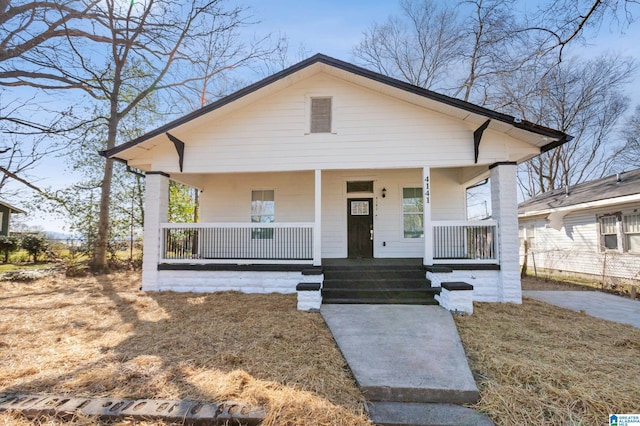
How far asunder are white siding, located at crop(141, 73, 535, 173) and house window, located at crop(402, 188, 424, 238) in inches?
84.6

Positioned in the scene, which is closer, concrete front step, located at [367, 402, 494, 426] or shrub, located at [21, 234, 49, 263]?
concrete front step, located at [367, 402, 494, 426]

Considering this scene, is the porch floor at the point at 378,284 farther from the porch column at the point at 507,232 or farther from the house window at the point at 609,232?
the house window at the point at 609,232

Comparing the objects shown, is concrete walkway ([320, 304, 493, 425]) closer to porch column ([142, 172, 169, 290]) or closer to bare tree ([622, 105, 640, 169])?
porch column ([142, 172, 169, 290])

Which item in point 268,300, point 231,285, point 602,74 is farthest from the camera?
point 602,74

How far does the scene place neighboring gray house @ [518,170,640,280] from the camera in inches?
392

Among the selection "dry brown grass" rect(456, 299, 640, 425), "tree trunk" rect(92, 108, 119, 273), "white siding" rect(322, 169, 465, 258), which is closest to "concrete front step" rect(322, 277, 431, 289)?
"dry brown grass" rect(456, 299, 640, 425)

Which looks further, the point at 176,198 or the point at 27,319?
the point at 176,198

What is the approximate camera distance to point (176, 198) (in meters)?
13.5

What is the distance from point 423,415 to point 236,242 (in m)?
7.34

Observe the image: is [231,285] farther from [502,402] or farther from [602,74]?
[602,74]

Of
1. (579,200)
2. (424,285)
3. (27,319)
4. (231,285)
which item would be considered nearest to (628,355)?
(424,285)

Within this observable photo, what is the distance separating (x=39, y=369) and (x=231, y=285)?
13.3ft

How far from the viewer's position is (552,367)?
10.9 ft

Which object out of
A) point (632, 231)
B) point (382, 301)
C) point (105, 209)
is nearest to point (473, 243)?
point (382, 301)
